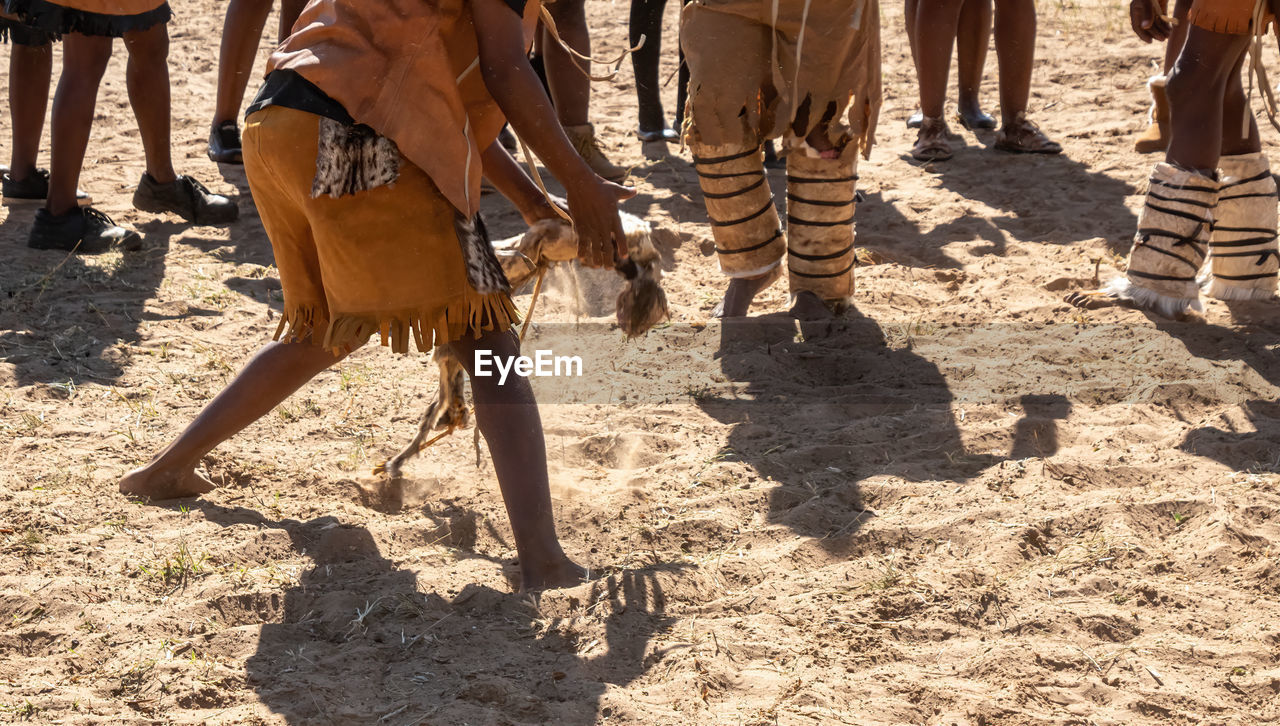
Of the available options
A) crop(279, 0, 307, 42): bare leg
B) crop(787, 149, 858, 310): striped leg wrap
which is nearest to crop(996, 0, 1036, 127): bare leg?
crop(787, 149, 858, 310): striped leg wrap

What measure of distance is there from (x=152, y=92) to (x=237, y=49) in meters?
0.45

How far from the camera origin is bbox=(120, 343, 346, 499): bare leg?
2.68 m

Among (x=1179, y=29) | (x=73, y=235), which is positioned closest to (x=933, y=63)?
(x=1179, y=29)

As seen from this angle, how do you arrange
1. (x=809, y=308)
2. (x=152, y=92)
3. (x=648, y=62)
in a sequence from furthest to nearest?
(x=648, y=62) → (x=152, y=92) → (x=809, y=308)

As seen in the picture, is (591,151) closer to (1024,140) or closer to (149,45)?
(149,45)

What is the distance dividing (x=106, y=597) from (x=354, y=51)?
3.96 ft

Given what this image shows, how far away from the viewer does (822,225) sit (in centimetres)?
402

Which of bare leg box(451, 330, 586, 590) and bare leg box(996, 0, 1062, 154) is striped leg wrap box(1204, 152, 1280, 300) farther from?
bare leg box(451, 330, 586, 590)

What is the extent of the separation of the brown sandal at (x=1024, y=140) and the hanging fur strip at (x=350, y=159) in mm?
4446

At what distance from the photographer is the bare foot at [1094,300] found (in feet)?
13.7

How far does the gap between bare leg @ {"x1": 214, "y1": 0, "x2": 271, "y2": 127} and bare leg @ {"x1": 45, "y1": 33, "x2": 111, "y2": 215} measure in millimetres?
624

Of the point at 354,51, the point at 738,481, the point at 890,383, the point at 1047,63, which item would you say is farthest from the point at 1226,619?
the point at 1047,63

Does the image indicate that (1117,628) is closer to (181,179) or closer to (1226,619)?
(1226,619)

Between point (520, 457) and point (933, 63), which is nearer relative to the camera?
point (520, 457)
